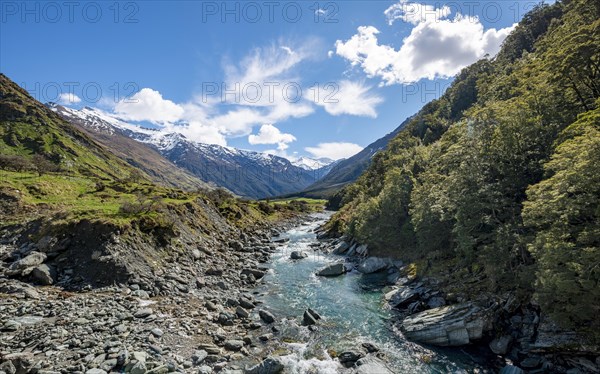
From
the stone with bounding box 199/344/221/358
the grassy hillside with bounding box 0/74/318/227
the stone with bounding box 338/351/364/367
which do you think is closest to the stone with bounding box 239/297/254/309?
the stone with bounding box 199/344/221/358

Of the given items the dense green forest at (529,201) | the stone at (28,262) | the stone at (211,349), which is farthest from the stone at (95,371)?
the dense green forest at (529,201)

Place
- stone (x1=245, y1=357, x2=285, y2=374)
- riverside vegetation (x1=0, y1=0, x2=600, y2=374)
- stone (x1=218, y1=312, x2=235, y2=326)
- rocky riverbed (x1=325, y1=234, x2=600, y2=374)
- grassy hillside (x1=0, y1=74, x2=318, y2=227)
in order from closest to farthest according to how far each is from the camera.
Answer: riverside vegetation (x1=0, y1=0, x2=600, y2=374)
stone (x1=245, y1=357, x2=285, y2=374)
rocky riverbed (x1=325, y1=234, x2=600, y2=374)
stone (x1=218, y1=312, x2=235, y2=326)
grassy hillside (x1=0, y1=74, x2=318, y2=227)

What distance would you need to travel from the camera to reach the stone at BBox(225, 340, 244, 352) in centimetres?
2185

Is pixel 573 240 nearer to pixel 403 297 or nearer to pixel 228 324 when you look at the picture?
pixel 403 297

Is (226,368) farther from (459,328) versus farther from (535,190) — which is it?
(535,190)

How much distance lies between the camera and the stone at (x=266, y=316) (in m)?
Result: 27.3

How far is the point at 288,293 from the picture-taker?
35.9 meters

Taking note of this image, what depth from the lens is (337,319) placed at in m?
28.9

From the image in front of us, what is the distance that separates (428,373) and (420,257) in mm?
25968

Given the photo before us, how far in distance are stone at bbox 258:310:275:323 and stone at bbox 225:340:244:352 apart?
16.5 ft

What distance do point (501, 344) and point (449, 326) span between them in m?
3.55

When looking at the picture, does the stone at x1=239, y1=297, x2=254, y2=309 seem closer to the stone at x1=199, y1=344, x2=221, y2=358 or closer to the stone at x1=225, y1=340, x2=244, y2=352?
the stone at x1=225, y1=340, x2=244, y2=352

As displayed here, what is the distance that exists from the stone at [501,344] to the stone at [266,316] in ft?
58.3

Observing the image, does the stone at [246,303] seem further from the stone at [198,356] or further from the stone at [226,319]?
the stone at [198,356]
